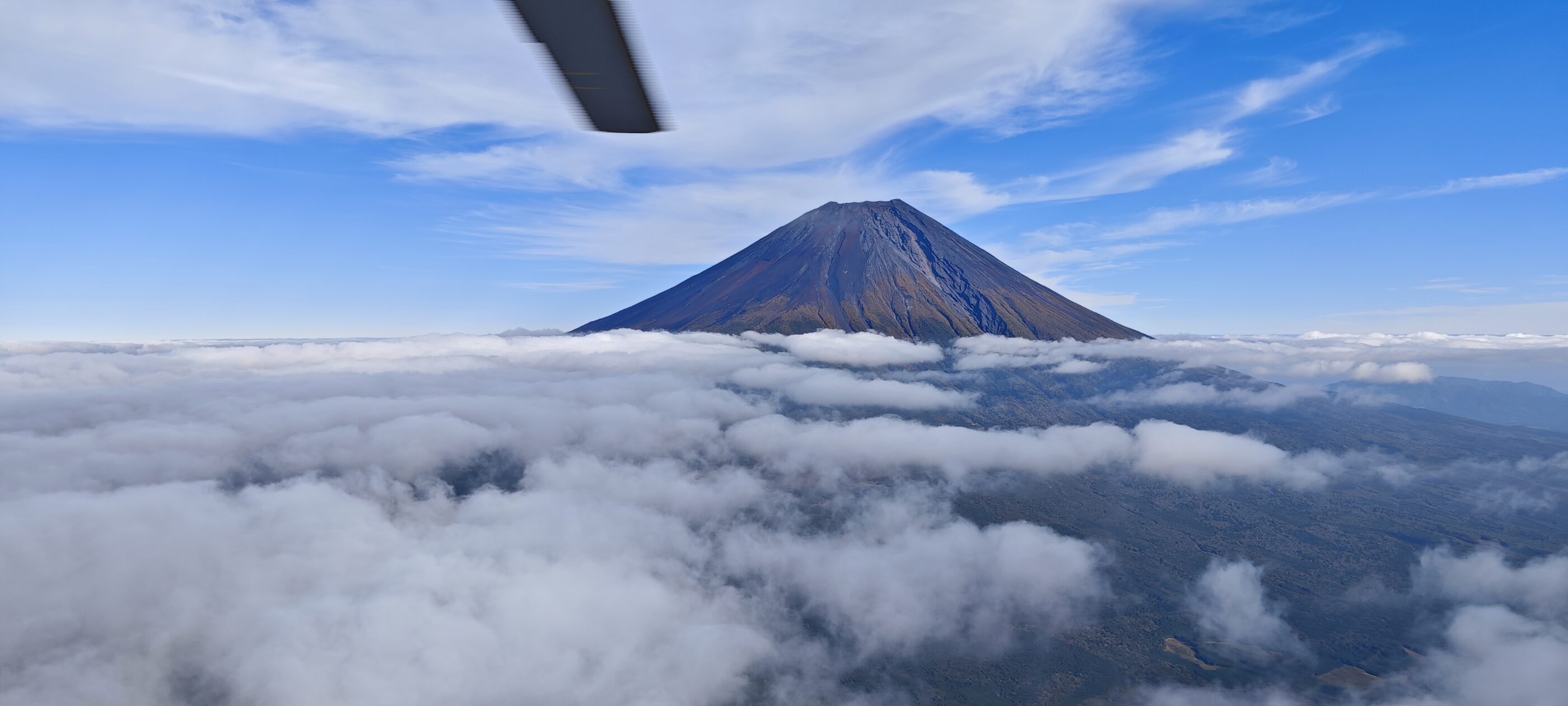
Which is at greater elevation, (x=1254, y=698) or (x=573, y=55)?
(x=573, y=55)

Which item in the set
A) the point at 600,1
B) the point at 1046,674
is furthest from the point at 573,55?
the point at 1046,674

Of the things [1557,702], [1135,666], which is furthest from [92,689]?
[1557,702]

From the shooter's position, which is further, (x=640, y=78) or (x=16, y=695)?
(x=16, y=695)

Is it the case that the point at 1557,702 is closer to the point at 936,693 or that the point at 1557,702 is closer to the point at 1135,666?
the point at 1135,666

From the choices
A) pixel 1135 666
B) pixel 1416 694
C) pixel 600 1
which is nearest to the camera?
pixel 600 1

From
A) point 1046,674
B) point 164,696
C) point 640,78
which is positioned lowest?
point 164,696

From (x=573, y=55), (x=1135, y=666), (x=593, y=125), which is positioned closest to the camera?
(x=573, y=55)

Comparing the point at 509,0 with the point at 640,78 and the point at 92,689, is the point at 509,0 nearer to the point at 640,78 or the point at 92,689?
the point at 640,78

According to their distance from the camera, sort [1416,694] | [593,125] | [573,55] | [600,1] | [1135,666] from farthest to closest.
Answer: [1135,666]
[1416,694]
[593,125]
[573,55]
[600,1]

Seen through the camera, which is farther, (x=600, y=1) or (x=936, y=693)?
(x=936, y=693)
